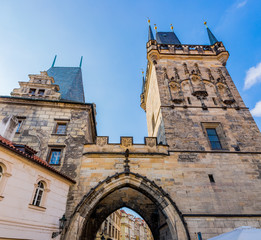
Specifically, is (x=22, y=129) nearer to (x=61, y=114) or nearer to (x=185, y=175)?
(x=61, y=114)

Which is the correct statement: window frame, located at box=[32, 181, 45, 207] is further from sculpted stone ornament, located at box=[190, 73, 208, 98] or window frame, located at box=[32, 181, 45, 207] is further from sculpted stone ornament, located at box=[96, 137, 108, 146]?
sculpted stone ornament, located at box=[190, 73, 208, 98]

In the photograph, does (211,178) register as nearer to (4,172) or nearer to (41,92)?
(4,172)

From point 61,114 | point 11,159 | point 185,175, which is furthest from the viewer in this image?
point 61,114

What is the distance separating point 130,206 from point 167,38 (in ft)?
56.1

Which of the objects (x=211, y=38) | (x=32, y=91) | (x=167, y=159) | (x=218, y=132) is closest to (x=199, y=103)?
(x=218, y=132)

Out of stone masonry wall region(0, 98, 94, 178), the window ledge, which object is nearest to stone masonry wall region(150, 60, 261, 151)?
stone masonry wall region(0, 98, 94, 178)

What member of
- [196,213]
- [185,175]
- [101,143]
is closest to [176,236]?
[196,213]

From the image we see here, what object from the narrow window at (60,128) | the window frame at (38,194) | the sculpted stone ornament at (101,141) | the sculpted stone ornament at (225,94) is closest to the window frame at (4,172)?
the window frame at (38,194)

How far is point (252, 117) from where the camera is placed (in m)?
11.2

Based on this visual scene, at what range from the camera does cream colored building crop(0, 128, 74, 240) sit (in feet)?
17.8

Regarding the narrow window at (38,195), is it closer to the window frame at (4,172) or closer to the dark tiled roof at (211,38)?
the window frame at (4,172)

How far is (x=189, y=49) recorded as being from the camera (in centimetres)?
1568

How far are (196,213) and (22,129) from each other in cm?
976

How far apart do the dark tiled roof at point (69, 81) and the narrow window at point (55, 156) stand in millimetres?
4139
